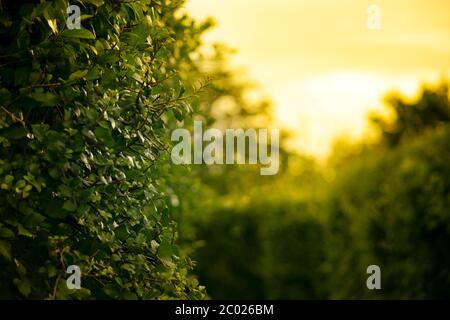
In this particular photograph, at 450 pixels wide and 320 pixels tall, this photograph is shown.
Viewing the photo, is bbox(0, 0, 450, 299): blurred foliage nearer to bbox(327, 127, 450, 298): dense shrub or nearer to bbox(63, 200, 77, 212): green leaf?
bbox(63, 200, 77, 212): green leaf

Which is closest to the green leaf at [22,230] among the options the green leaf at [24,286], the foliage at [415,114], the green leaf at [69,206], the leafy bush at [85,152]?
the leafy bush at [85,152]

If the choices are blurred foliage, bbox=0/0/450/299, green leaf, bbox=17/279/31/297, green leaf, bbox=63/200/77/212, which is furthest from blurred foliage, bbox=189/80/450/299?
green leaf, bbox=63/200/77/212

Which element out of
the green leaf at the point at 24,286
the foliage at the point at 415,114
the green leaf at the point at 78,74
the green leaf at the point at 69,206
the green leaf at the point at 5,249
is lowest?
the green leaf at the point at 24,286

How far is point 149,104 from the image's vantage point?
383cm

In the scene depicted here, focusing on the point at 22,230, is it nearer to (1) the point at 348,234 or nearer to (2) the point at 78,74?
(2) the point at 78,74

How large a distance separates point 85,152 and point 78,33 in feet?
Answer: 1.96

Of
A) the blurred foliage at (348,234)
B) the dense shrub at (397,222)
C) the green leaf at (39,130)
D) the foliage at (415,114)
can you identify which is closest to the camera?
the green leaf at (39,130)

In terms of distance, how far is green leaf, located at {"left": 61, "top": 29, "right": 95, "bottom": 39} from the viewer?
3.43 m

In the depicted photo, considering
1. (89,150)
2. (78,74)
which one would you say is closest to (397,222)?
(89,150)

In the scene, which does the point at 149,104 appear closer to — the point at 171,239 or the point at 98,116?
the point at 98,116

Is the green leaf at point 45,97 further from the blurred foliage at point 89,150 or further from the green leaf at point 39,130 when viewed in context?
the green leaf at point 39,130

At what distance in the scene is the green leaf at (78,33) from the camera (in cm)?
343

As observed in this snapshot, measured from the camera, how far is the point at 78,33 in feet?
11.3

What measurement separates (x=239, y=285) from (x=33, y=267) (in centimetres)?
1178
